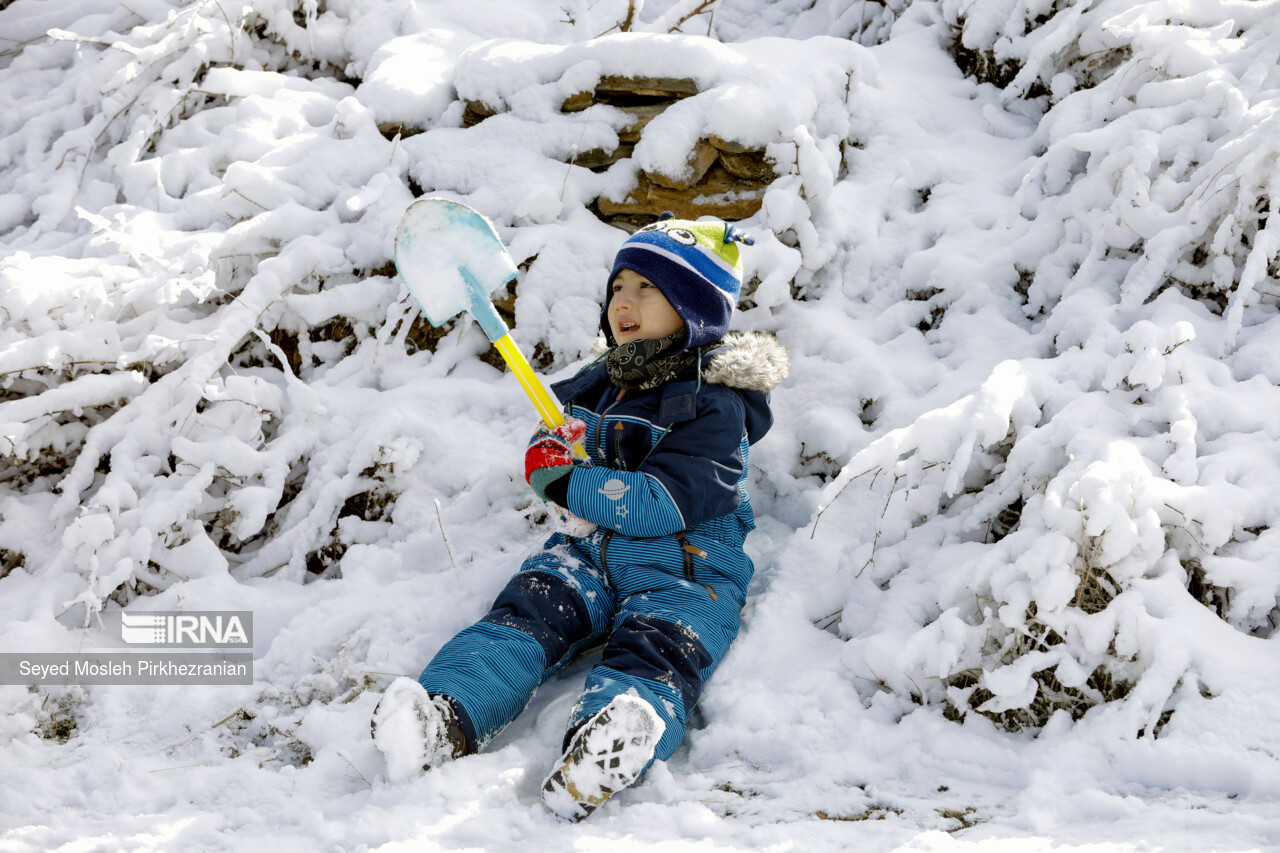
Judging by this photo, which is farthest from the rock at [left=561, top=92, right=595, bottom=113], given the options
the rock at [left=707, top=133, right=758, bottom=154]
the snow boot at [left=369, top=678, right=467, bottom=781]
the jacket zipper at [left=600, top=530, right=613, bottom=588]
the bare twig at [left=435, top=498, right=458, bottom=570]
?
the snow boot at [left=369, top=678, right=467, bottom=781]

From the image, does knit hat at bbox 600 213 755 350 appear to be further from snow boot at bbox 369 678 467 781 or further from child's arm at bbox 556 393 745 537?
snow boot at bbox 369 678 467 781

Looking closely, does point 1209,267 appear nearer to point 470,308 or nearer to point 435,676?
point 470,308

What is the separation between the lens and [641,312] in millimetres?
2420

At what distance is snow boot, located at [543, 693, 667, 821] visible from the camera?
1.63 metres

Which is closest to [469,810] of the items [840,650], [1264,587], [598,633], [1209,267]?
[598,633]

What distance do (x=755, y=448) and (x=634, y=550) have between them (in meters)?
0.80

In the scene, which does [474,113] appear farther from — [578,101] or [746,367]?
[746,367]

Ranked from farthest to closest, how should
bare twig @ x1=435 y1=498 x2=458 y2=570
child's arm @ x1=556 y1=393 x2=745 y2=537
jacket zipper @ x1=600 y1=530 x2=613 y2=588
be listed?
1. bare twig @ x1=435 y1=498 x2=458 y2=570
2. jacket zipper @ x1=600 y1=530 x2=613 y2=588
3. child's arm @ x1=556 y1=393 x2=745 y2=537

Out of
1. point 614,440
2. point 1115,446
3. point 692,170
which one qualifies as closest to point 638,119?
point 692,170

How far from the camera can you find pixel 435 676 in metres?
1.89

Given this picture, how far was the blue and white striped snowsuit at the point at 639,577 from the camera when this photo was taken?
190 cm

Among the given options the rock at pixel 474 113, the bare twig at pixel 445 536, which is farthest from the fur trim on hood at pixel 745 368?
the rock at pixel 474 113

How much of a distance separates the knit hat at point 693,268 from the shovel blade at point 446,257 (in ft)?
1.50

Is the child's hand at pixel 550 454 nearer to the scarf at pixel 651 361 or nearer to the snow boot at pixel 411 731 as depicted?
the scarf at pixel 651 361
